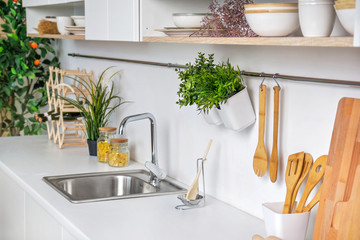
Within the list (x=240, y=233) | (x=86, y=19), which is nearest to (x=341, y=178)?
(x=240, y=233)

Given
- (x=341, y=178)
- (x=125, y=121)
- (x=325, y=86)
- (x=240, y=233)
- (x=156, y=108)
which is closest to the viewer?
(x=341, y=178)

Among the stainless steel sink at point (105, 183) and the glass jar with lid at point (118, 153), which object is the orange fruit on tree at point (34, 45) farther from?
the stainless steel sink at point (105, 183)

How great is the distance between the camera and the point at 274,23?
145 centimetres

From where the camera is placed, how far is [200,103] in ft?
6.14

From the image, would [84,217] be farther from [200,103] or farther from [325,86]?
[325,86]

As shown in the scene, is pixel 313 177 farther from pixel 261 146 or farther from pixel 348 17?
pixel 348 17

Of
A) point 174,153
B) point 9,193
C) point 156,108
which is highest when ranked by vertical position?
point 156,108

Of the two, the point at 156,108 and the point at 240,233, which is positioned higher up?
the point at 156,108

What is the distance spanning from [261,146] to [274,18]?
563 mm

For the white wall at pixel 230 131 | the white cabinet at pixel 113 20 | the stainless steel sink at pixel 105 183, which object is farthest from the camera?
the stainless steel sink at pixel 105 183

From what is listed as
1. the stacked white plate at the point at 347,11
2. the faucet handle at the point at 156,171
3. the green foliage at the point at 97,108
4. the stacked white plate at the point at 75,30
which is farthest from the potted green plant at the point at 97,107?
the stacked white plate at the point at 347,11

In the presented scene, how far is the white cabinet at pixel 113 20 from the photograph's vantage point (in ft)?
7.06

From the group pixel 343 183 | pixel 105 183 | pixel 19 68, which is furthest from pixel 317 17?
pixel 19 68

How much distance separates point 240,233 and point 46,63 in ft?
8.62
